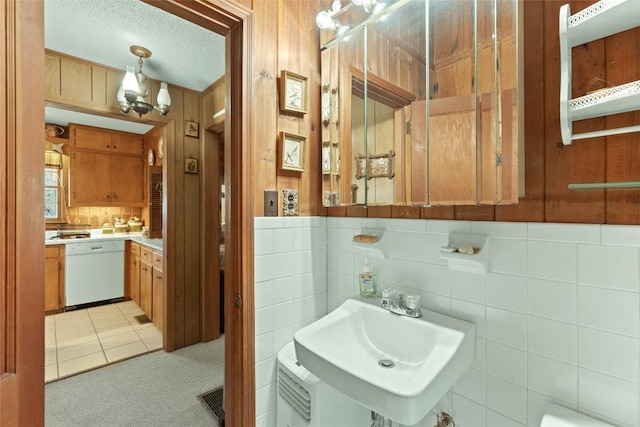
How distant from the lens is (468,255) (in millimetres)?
910

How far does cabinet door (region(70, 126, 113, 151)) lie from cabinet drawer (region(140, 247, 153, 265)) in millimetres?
1591

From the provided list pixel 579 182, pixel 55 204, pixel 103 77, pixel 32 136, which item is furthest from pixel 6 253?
pixel 55 204

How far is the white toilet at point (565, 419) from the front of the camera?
711mm

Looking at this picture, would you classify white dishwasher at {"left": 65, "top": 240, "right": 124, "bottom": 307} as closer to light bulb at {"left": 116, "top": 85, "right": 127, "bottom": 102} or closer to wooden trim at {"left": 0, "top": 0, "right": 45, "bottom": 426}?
light bulb at {"left": 116, "top": 85, "right": 127, "bottom": 102}

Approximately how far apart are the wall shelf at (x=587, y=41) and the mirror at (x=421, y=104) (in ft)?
0.42

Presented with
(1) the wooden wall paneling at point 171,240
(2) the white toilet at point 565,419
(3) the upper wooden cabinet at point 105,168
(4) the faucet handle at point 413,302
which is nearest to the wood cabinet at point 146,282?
(1) the wooden wall paneling at point 171,240

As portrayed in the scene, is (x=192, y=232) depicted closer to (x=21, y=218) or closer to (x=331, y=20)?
(x=21, y=218)

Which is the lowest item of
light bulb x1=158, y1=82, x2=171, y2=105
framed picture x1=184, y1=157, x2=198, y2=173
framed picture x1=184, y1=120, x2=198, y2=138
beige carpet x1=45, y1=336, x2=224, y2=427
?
beige carpet x1=45, y1=336, x2=224, y2=427

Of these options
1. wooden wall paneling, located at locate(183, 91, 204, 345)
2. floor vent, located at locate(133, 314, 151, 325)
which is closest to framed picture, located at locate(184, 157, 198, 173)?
wooden wall paneling, located at locate(183, 91, 204, 345)

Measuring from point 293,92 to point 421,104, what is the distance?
1.99 ft

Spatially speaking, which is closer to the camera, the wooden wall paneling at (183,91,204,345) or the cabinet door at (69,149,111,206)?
the wooden wall paneling at (183,91,204,345)

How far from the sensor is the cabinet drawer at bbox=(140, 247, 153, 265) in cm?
309

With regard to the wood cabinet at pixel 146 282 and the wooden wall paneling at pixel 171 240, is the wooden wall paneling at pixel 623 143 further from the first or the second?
the wood cabinet at pixel 146 282

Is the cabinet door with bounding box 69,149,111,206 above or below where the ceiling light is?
below
